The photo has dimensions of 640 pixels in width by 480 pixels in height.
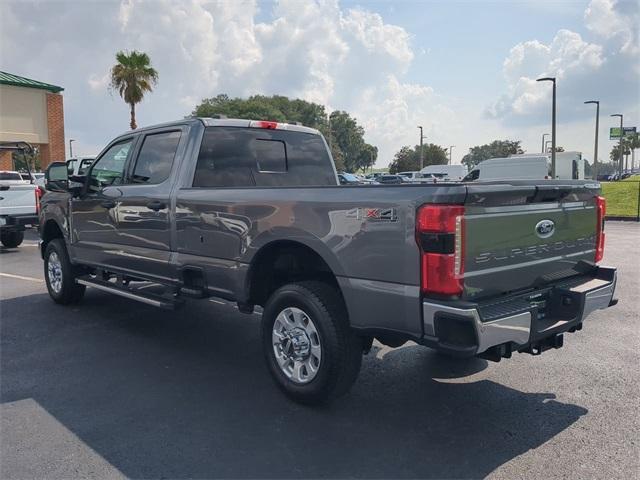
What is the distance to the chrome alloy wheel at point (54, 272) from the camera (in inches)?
287

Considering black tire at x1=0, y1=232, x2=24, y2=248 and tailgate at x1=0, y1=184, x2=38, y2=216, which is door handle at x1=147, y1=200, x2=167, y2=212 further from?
black tire at x1=0, y1=232, x2=24, y2=248

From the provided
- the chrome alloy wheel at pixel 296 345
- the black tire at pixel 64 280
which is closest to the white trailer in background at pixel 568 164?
the black tire at pixel 64 280

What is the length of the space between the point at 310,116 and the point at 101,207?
290 ft

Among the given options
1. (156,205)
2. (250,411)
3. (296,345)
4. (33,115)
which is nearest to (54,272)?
(156,205)

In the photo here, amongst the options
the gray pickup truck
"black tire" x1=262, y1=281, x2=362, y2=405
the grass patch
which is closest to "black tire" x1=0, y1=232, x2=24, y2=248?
the gray pickup truck

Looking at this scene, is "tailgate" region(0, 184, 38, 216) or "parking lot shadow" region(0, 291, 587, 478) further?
"tailgate" region(0, 184, 38, 216)

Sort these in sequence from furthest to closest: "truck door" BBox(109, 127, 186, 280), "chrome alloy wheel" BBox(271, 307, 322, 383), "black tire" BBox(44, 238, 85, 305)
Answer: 1. "black tire" BBox(44, 238, 85, 305)
2. "truck door" BBox(109, 127, 186, 280)
3. "chrome alloy wheel" BBox(271, 307, 322, 383)

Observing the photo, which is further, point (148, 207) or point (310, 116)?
point (310, 116)

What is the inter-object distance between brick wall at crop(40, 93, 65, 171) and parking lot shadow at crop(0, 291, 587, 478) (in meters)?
22.7

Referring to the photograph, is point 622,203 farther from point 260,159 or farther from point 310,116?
point 310,116

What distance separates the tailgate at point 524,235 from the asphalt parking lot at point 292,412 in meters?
0.94

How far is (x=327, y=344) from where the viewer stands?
3.80m

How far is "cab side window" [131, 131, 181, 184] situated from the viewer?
5.43m

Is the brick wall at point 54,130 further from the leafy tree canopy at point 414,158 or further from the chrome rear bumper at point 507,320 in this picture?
the leafy tree canopy at point 414,158
